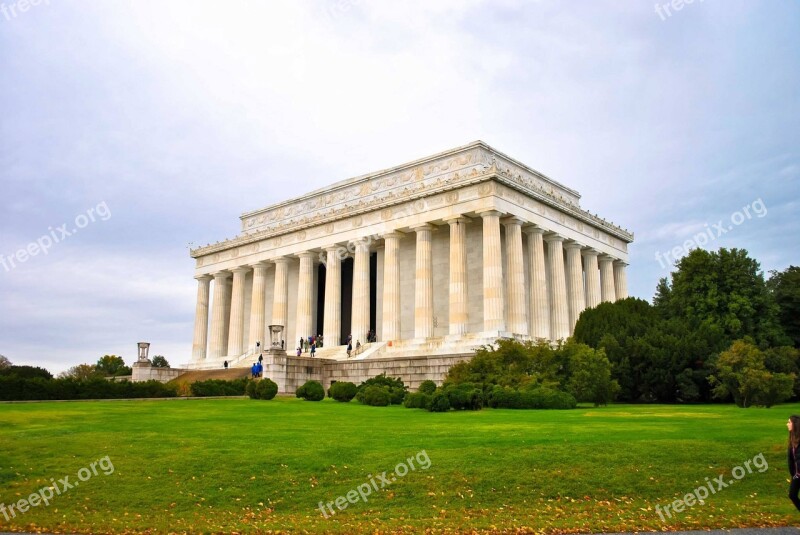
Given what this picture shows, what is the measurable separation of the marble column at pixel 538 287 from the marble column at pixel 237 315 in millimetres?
31143

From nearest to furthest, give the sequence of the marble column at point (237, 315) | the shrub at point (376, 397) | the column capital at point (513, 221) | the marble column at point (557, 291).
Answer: the shrub at point (376, 397)
the column capital at point (513, 221)
the marble column at point (557, 291)
the marble column at point (237, 315)

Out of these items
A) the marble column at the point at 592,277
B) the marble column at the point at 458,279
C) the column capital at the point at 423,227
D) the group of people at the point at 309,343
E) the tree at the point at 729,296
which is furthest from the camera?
the marble column at the point at 592,277

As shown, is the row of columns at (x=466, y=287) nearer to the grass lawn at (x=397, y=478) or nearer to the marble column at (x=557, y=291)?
the marble column at (x=557, y=291)

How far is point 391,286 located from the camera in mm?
58031

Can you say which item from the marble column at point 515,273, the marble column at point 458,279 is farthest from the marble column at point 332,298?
the marble column at point 515,273

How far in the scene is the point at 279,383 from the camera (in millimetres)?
41125

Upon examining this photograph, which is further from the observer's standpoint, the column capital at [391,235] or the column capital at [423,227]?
the column capital at [391,235]

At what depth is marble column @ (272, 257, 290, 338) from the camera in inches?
2638

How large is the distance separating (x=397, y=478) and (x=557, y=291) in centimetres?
4578

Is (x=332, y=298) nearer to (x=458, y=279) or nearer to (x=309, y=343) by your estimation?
(x=309, y=343)

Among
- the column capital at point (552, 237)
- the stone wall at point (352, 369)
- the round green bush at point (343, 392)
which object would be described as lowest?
the round green bush at point (343, 392)

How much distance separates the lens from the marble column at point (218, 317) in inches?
2896

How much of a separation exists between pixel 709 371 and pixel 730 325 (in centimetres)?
1044

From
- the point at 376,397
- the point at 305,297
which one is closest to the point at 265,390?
the point at 376,397
